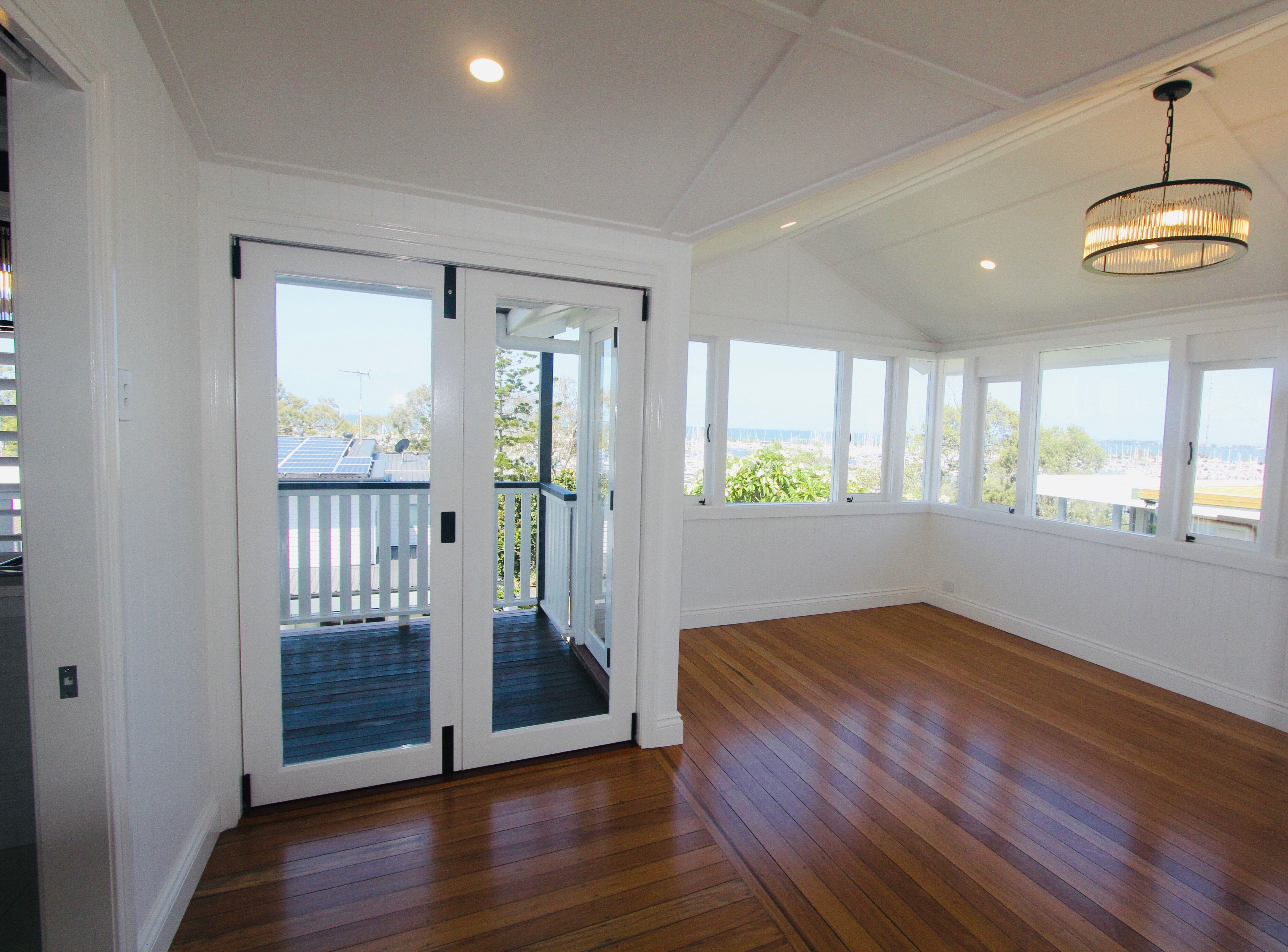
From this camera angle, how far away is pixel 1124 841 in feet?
7.55

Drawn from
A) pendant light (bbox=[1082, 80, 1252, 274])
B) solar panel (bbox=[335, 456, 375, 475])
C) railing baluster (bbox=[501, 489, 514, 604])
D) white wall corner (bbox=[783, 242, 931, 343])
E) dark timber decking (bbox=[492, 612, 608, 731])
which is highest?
white wall corner (bbox=[783, 242, 931, 343])

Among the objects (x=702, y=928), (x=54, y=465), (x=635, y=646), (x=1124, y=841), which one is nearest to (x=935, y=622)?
(x=1124, y=841)

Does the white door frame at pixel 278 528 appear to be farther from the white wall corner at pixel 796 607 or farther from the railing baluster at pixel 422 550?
the white wall corner at pixel 796 607

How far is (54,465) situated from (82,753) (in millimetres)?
641

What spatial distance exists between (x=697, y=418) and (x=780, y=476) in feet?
2.91

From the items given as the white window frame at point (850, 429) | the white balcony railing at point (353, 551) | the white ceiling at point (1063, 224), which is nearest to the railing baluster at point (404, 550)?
the white balcony railing at point (353, 551)

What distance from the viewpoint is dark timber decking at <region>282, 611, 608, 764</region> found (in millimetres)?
2436

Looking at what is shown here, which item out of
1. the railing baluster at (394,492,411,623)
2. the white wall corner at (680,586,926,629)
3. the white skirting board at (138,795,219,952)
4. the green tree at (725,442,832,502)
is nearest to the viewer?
the white skirting board at (138,795,219,952)

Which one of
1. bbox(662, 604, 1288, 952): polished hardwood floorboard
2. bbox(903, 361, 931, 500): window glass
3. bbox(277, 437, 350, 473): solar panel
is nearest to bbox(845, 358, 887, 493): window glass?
bbox(903, 361, 931, 500): window glass

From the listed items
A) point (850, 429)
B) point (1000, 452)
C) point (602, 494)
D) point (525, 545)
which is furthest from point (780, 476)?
point (525, 545)

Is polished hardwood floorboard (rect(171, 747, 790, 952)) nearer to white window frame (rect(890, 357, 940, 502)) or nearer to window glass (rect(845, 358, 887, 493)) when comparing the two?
window glass (rect(845, 358, 887, 493))

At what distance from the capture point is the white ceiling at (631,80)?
1283 millimetres

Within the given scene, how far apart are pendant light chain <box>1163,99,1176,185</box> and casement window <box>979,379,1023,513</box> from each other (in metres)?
2.30

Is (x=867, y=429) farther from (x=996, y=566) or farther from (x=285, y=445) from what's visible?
(x=285, y=445)
